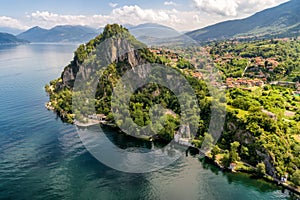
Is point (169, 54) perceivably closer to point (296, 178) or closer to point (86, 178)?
point (86, 178)

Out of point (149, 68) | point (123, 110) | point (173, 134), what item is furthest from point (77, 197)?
point (149, 68)

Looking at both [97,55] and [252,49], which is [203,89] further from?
[252,49]

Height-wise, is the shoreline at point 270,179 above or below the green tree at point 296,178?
below

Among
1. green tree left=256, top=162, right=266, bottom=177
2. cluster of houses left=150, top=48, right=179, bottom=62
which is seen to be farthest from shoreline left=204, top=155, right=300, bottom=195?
cluster of houses left=150, top=48, right=179, bottom=62

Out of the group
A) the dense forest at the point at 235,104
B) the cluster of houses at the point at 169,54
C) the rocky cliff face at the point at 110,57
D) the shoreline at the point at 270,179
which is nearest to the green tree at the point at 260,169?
the dense forest at the point at 235,104

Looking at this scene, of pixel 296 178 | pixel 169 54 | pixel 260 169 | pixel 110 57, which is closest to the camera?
pixel 296 178

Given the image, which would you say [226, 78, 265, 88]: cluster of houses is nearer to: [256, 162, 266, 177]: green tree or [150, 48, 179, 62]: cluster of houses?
[150, 48, 179, 62]: cluster of houses

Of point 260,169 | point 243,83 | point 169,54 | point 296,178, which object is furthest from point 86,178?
point 169,54

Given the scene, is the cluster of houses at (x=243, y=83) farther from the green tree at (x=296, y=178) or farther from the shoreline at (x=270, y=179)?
the green tree at (x=296, y=178)
